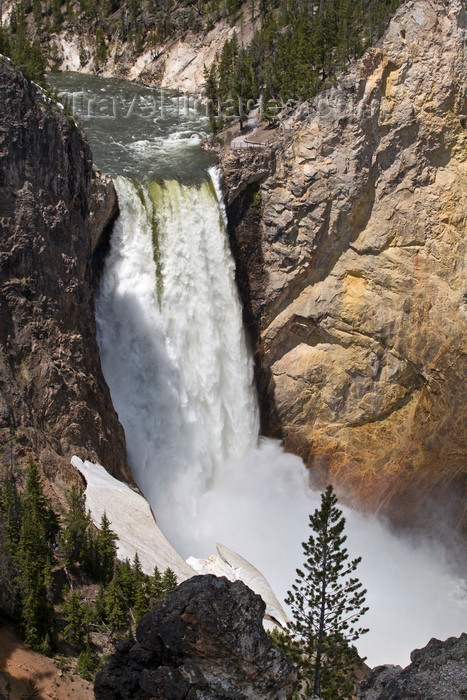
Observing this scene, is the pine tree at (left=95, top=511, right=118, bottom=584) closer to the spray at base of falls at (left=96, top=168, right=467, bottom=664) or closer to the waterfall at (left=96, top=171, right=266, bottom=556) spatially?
the spray at base of falls at (left=96, top=168, right=467, bottom=664)

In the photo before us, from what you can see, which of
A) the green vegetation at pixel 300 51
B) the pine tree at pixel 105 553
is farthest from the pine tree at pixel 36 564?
the green vegetation at pixel 300 51

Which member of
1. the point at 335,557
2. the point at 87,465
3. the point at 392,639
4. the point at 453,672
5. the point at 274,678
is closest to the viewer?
the point at 453,672

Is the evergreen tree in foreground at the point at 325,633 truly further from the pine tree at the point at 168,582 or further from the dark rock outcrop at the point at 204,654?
the dark rock outcrop at the point at 204,654

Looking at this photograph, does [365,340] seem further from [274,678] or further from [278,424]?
[274,678]

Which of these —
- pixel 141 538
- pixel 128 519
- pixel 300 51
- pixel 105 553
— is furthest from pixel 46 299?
pixel 300 51

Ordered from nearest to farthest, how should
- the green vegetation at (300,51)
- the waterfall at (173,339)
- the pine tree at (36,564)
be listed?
1. the pine tree at (36,564)
2. the waterfall at (173,339)
3. the green vegetation at (300,51)

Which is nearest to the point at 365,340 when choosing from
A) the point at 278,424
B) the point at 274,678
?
the point at 278,424

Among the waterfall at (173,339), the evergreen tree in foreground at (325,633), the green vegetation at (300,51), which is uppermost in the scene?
the green vegetation at (300,51)
